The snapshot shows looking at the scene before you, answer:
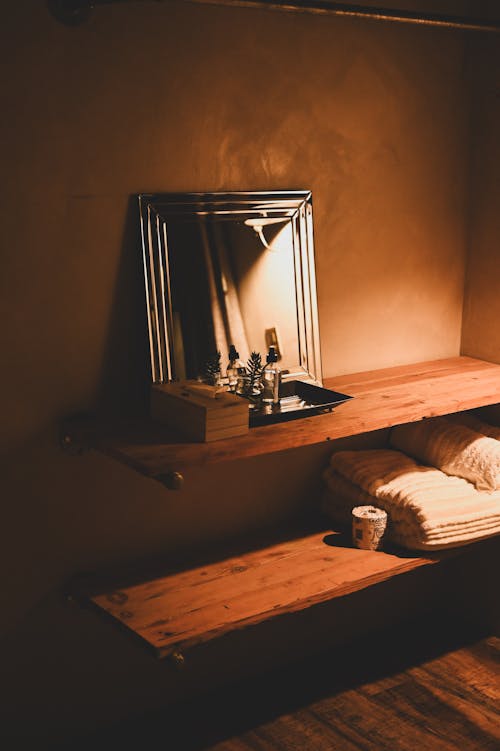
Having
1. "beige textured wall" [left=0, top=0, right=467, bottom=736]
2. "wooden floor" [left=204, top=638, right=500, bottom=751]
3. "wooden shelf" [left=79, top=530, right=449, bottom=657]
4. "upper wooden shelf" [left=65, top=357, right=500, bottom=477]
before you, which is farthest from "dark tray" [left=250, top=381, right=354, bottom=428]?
"wooden floor" [left=204, top=638, right=500, bottom=751]

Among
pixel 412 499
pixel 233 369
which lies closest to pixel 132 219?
pixel 233 369

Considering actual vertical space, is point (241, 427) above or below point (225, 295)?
below

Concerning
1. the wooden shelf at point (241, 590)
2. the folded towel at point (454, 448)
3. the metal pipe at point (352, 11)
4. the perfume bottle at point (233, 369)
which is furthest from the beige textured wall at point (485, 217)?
the perfume bottle at point (233, 369)

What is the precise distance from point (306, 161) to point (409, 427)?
3.21ft

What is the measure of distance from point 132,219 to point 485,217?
1.36 meters

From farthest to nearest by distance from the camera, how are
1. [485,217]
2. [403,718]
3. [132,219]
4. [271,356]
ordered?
[485,217]
[403,718]
[271,356]
[132,219]

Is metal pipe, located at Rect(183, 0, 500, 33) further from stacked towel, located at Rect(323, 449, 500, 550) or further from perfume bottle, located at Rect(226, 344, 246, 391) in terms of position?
stacked towel, located at Rect(323, 449, 500, 550)

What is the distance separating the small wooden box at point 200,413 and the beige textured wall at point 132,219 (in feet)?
0.56

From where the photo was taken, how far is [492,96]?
114 inches

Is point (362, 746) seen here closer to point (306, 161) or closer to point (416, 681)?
point (416, 681)

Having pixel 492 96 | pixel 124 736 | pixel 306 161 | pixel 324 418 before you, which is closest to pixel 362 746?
pixel 124 736

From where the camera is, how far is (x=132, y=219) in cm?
226

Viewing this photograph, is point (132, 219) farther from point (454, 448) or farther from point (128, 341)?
point (454, 448)

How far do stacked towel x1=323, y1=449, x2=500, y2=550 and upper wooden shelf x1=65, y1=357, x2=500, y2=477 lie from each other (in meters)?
0.26
